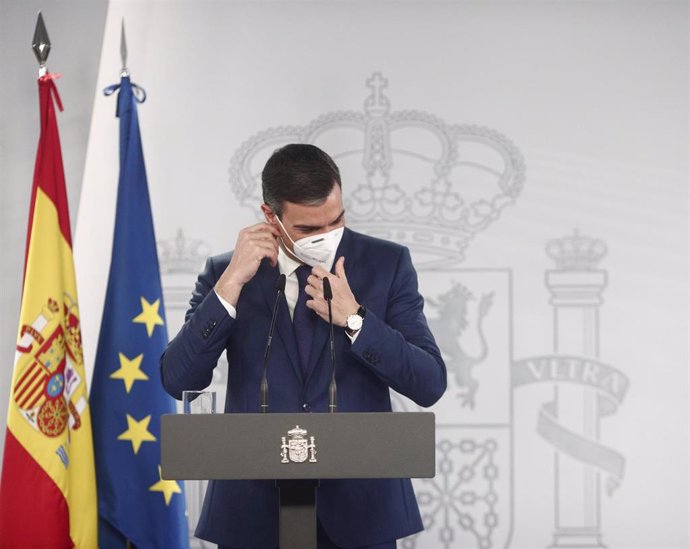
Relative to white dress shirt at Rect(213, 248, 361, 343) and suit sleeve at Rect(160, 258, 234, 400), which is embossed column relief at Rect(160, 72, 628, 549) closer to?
white dress shirt at Rect(213, 248, 361, 343)

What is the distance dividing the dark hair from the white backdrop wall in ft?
5.58

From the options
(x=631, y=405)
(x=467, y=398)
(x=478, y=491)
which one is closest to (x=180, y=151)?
(x=467, y=398)

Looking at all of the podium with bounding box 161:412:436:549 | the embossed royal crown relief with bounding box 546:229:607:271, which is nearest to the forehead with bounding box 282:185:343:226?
the podium with bounding box 161:412:436:549

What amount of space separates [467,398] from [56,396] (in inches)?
63.9

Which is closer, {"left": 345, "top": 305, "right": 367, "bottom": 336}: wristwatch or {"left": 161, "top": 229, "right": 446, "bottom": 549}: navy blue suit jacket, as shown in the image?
{"left": 345, "top": 305, "right": 367, "bottom": 336}: wristwatch

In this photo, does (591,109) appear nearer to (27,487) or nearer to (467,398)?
(467,398)

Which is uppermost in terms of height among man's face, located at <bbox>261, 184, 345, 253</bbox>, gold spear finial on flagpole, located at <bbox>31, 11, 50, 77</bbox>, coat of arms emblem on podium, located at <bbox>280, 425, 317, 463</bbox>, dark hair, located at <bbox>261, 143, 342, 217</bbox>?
gold spear finial on flagpole, located at <bbox>31, 11, 50, 77</bbox>

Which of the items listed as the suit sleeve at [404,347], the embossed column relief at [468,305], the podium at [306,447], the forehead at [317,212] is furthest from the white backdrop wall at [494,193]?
the podium at [306,447]

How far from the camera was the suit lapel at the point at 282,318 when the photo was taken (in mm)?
2070

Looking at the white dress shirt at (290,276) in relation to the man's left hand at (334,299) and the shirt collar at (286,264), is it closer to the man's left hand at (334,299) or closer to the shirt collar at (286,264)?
the shirt collar at (286,264)

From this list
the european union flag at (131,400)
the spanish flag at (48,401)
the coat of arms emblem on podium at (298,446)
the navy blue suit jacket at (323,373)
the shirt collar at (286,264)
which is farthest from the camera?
the european union flag at (131,400)

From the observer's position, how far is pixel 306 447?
61.9 inches

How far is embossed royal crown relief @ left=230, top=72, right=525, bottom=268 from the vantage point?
3.84m

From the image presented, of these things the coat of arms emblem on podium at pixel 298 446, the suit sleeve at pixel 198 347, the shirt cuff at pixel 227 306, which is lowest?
the coat of arms emblem on podium at pixel 298 446
